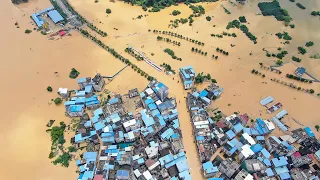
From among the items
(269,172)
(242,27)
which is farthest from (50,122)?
(242,27)

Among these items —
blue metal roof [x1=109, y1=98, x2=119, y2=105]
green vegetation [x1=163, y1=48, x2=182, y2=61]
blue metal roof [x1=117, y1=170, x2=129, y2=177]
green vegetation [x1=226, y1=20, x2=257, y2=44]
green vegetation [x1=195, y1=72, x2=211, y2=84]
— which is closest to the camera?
blue metal roof [x1=117, y1=170, x2=129, y2=177]

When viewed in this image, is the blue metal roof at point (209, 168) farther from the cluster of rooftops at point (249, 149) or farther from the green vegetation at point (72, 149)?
the green vegetation at point (72, 149)

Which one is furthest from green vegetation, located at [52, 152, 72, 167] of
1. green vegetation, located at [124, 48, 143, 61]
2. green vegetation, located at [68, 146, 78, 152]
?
green vegetation, located at [124, 48, 143, 61]

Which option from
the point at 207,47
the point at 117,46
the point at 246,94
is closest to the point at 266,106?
the point at 246,94

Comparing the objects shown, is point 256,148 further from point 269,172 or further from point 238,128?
point 238,128

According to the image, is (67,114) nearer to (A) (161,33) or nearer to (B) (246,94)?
(A) (161,33)

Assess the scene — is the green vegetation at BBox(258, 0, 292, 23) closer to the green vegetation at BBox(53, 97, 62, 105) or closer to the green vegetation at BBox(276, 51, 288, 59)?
the green vegetation at BBox(276, 51, 288, 59)

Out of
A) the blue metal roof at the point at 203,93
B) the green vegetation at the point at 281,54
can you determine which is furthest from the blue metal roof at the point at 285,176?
the green vegetation at the point at 281,54
